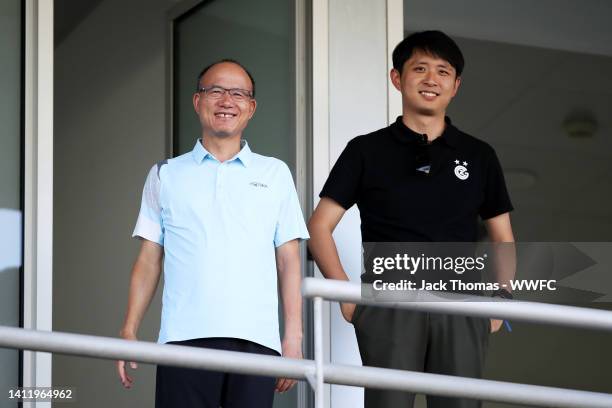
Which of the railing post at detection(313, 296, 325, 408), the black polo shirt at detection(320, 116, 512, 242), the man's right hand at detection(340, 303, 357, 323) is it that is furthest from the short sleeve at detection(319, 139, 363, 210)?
the railing post at detection(313, 296, 325, 408)

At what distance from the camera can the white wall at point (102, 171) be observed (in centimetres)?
629

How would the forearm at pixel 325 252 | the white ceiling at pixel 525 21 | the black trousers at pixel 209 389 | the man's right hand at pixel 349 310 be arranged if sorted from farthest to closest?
the white ceiling at pixel 525 21 < the forearm at pixel 325 252 < the man's right hand at pixel 349 310 < the black trousers at pixel 209 389

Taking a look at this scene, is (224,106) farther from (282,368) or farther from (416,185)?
(282,368)

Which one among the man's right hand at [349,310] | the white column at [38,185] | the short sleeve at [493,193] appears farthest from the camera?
the white column at [38,185]

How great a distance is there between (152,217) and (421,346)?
32.5 inches

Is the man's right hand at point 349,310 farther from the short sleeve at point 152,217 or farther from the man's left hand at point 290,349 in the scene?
the short sleeve at point 152,217

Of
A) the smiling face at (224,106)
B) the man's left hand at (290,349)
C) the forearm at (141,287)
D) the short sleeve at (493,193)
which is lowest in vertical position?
the man's left hand at (290,349)

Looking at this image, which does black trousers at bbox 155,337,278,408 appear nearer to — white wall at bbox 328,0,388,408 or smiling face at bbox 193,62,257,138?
smiling face at bbox 193,62,257,138

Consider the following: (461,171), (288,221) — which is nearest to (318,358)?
(288,221)

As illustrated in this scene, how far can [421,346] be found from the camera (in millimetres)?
3145

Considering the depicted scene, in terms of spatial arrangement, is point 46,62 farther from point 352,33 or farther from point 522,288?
point 522,288

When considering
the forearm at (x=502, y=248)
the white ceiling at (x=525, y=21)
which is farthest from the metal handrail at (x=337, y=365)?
the white ceiling at (x=525, y=21)

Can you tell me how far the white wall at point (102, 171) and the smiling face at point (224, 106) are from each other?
289cm

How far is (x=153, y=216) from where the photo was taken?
3303 mm
